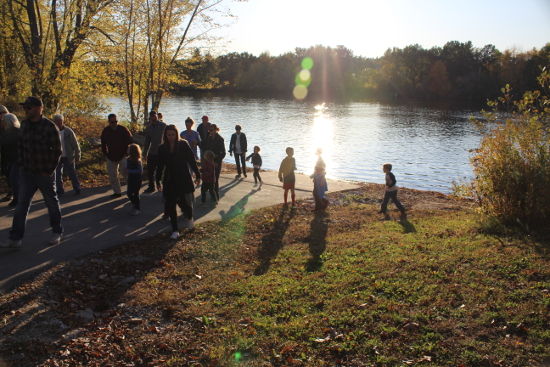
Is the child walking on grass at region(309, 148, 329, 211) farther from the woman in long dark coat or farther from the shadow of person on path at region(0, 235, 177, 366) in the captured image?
the shadow of person on path at region(0, 235, 177, 366)

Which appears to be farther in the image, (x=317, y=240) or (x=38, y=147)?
(x=317, y=240)

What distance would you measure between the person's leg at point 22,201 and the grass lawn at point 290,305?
980 millimetres

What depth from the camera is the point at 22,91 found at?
1938 centimetres

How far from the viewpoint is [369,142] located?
3303cm

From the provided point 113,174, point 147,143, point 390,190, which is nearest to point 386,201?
point 390,190

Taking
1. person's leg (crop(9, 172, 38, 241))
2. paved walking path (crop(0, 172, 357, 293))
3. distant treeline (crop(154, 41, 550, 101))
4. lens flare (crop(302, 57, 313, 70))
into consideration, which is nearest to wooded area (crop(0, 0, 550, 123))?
paved walking path (crop(0, 172, 357, 293))

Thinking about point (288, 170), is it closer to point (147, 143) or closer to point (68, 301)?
point (147, 143)

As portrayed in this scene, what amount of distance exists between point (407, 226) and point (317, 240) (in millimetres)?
2301

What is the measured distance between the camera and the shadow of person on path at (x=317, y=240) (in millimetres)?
6552

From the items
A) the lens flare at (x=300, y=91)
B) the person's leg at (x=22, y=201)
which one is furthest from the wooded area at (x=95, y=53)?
the lens flare at (x=300, y=91)

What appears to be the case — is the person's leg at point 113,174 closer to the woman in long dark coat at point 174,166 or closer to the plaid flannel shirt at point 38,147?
the woman in long dark coat at point 174,166

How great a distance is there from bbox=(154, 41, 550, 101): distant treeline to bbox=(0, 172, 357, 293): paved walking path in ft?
219

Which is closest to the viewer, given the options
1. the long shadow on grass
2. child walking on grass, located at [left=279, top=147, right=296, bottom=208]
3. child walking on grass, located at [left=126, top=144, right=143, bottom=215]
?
the long shadow on grass

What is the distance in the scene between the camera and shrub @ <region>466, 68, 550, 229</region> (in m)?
7.13
